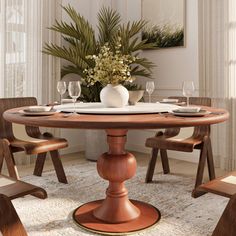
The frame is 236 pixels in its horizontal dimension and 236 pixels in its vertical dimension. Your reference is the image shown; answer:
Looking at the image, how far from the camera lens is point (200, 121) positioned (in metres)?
1.88

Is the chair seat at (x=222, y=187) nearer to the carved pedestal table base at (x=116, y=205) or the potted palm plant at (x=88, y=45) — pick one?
the carved pedestal table base at (x=116, y=205)

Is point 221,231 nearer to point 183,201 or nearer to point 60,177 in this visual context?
point 183,201

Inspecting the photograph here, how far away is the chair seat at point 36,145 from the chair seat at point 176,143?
2.87 feet

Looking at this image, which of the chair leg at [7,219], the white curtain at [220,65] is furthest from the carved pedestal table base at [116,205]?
the white curtain at [220,65]

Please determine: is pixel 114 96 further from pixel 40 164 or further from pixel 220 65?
pixel 220 65

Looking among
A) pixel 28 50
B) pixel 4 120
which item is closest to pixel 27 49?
pixel 28 50

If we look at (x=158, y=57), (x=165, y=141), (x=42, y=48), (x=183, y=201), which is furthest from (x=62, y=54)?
(x=183, y=201)

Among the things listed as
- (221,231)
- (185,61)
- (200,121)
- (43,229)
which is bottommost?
(43,229)

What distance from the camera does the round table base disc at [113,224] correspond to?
232cm

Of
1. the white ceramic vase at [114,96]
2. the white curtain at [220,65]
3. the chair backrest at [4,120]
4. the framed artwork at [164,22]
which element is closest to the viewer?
the white ceramic vase at [114,96]

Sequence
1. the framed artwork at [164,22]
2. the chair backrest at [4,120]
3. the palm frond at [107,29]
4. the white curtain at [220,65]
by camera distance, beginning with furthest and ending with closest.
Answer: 1. the palm frond at [107,29]
2. the framed artwork at [164,22]
3. the white curtain at [220,65]
4. the chair backrest at [4,120]

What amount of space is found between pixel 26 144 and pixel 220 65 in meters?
2.36

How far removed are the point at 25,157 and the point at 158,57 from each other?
2.24 metres

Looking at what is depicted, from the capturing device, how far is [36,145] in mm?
3057
